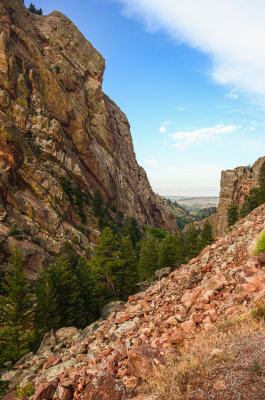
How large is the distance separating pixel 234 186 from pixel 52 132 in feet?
225

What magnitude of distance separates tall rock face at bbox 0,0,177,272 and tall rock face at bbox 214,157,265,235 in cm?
3108

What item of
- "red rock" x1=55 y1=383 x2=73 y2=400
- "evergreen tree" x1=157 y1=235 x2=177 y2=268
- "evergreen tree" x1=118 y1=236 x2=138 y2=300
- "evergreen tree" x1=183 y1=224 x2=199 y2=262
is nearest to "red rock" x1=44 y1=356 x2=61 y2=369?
"red rock" x1=55 y1=383 x2=73 y2=400

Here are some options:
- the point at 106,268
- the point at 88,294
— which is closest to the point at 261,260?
the point at 106,268

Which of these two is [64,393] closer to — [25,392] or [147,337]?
[147,337]

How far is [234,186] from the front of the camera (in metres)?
85.3

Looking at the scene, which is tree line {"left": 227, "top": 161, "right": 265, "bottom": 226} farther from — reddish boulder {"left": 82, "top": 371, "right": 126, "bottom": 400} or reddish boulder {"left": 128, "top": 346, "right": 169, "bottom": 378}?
reddish boulder {"left": 82, "top": 371, "right": 126, "bottom": 400}

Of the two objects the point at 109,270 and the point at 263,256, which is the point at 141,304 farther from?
the point at 109,270

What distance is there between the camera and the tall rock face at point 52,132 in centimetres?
4084

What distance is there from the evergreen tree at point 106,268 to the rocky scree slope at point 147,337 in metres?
11.4

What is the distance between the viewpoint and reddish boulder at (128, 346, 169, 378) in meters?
5.13

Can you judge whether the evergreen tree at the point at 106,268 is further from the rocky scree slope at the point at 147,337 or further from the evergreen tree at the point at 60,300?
the rocky scree slope at the point at 147,337

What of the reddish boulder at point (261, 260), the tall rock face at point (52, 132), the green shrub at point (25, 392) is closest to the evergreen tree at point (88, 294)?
the green shrub at point (25, 392)

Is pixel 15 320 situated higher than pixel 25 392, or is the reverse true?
pixel 25 392

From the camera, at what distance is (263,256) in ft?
27.1
